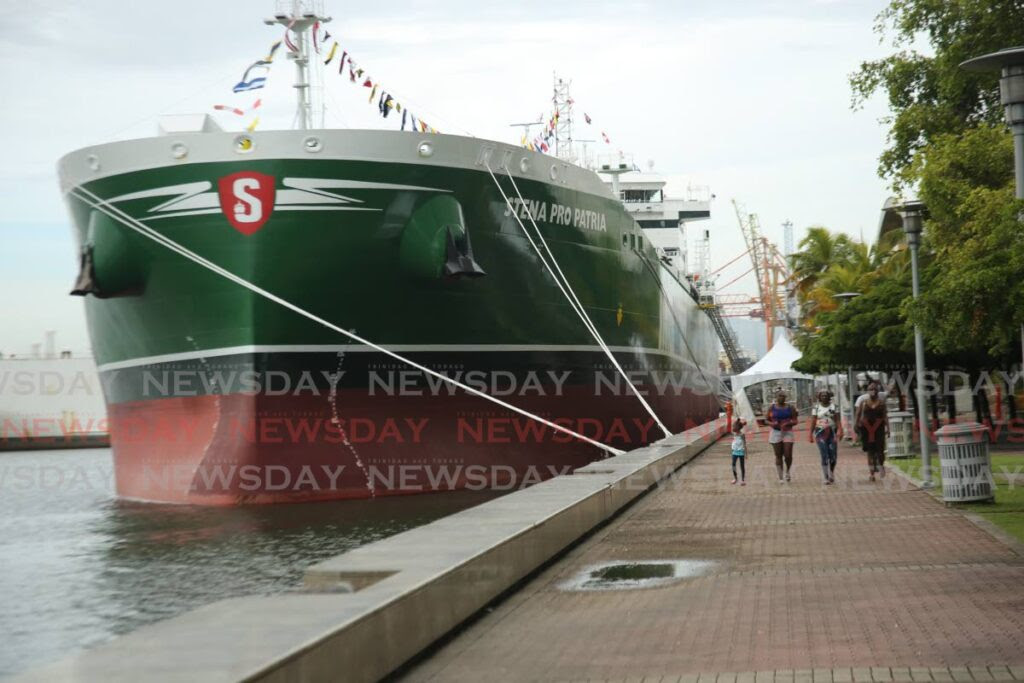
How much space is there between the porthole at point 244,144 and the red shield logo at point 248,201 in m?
0.37

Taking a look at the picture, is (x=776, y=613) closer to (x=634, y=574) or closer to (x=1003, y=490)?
(x=634, y=574)

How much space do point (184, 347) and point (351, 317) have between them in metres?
2.92

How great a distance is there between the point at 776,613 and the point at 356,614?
9.90 ft

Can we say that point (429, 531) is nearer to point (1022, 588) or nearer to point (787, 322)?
point (1022, 588)

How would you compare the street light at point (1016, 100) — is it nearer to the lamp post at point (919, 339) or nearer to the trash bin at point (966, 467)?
the trash bin at point (966, 467)

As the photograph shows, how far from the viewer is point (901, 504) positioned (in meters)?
15.2

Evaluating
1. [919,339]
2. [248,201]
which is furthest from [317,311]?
[919,339]

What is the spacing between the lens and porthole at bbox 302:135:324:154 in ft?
67.4

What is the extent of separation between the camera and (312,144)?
67.5 ft

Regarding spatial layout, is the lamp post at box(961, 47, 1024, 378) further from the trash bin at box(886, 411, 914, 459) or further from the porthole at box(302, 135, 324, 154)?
the trash bin at box(886, 411, 914, 459)

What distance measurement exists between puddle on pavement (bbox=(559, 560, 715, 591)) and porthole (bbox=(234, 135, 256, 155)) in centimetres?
1201

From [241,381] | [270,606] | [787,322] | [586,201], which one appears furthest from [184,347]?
[787,322]

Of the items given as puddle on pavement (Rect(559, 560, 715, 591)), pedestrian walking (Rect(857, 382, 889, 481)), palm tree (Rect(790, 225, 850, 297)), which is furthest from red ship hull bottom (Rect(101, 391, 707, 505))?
palm tree (Rect(790, 225, 850, 297))

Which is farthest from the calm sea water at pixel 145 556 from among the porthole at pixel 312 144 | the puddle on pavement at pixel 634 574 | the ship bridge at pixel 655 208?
the ship bridge at pixel 655 208
